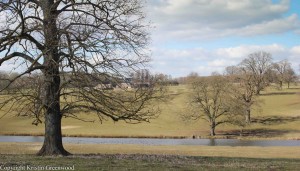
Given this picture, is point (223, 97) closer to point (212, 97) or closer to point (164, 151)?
point (212, 97)

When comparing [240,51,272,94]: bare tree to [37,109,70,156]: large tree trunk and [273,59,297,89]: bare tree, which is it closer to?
[273,59,297,89]: bare tree

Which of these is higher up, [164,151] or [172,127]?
[164,151]

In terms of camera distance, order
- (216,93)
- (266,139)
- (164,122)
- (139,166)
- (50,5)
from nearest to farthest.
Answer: (139,166) → (50,5) → (266,139) → (216,93) → (164,122)

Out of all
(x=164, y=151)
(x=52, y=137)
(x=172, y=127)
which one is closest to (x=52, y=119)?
(x=52, y=137)

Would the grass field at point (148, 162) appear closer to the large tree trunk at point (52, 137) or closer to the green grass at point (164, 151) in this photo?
the large tree trunk at point (52, 137)

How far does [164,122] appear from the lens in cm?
7331

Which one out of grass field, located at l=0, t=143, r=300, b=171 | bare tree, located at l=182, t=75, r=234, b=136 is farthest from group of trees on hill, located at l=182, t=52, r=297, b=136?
grass field, located at l=0, t=143, r=300, b=171

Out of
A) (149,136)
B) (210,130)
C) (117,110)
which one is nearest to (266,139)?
(210,130)

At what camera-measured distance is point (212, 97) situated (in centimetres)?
6366

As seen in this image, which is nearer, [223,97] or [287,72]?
[223,97]

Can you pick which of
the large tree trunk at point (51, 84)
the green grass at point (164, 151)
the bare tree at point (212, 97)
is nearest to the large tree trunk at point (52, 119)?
the large tree trunk at point (51, 84)

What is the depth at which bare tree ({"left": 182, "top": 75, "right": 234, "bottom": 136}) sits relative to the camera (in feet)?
208

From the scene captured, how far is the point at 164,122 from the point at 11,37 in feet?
190

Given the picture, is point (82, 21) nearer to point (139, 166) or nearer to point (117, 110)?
point (117, 110)
